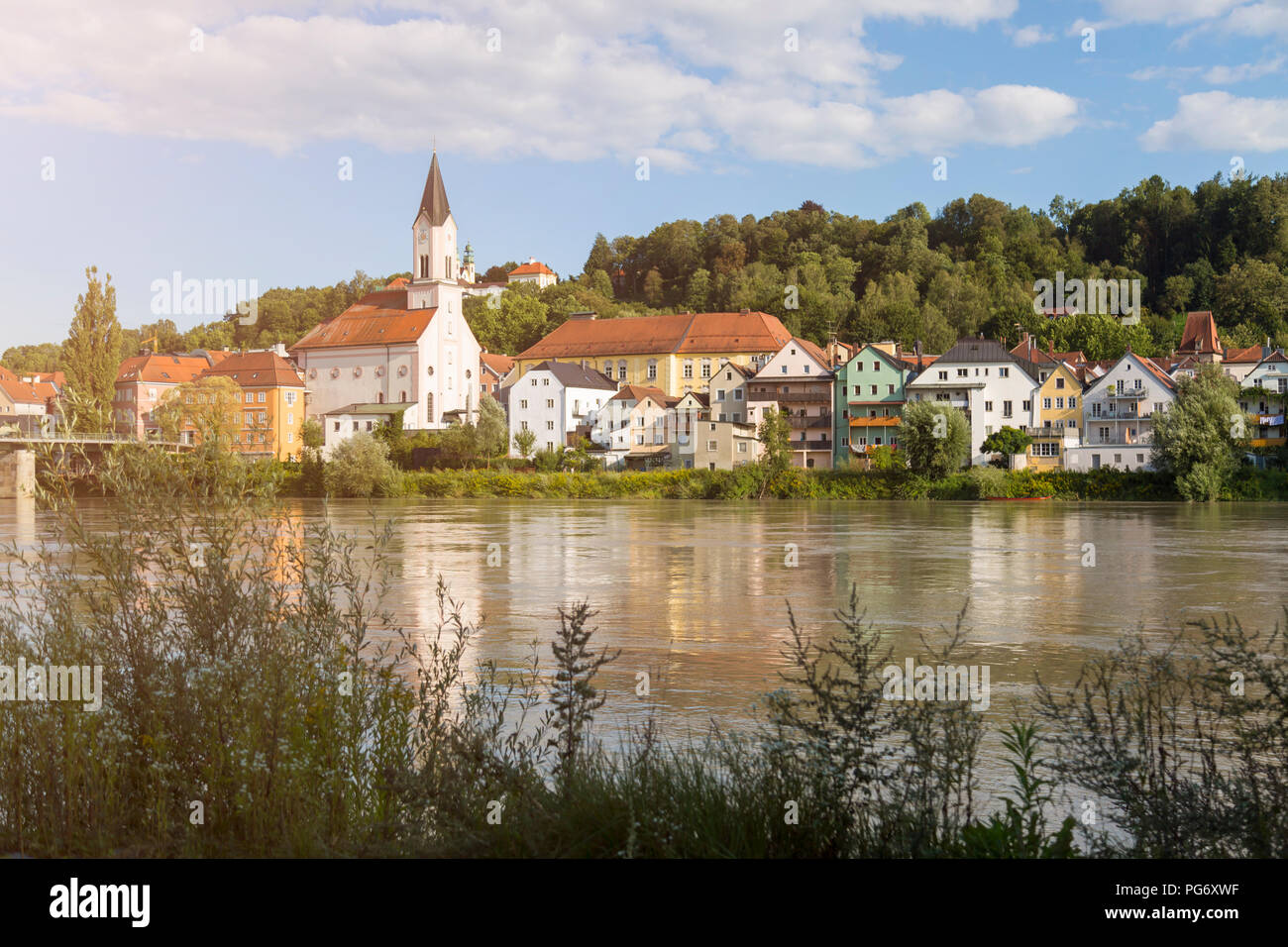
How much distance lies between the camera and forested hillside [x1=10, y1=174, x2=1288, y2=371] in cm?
13125

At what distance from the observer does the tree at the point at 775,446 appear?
81000mm

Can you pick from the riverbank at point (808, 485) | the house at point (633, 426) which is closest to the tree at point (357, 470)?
the riverbank at point (808, 485)

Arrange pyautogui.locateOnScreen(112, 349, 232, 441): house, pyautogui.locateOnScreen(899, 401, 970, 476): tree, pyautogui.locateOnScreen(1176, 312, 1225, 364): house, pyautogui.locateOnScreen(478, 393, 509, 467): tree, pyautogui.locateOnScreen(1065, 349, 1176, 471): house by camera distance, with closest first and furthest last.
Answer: pyautogui.locateOnScreen(899, 401, 970, 476): tree, pyautogui.locateOnScreen(1065, 349, 1176, 471): house, pyautogui.locateOnScreen(478, 393, 509, 467): tree, pyautogui.locateOnScreen(112, 349, 232, 441): house, pyautogui.locateOnScreen(1176, 312, 1225, 364): house

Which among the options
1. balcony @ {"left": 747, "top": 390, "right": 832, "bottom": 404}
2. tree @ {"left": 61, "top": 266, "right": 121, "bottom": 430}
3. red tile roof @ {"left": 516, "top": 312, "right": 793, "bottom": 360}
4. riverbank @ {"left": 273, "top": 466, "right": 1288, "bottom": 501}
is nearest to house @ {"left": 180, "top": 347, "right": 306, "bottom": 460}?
red tile roof @ {"left": 516, "top": 312, "right": 793, "bottom": 360}

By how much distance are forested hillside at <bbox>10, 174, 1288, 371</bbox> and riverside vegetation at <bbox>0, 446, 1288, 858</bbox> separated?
122m

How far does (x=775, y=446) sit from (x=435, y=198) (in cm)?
6672

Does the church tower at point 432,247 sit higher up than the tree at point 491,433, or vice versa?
the church tower at point 432,247

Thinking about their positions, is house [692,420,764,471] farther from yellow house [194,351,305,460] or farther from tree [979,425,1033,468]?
yellow house [194,351,305,460]

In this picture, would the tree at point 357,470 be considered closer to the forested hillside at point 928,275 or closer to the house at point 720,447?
the house at point 720,447

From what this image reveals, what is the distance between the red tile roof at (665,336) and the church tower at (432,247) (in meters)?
13.8

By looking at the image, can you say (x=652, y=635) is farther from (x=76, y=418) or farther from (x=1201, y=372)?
(x=1201, y=372)

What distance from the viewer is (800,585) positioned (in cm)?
2484

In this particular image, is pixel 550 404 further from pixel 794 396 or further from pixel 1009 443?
pixel 1009 443

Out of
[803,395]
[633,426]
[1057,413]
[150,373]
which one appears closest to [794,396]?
[803,395]
